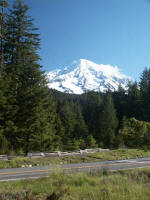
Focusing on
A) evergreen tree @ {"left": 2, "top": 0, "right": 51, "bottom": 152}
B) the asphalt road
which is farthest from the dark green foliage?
evergreen tree @ {"left": 2, "top": 0, "right": 51, "bottom": 152}

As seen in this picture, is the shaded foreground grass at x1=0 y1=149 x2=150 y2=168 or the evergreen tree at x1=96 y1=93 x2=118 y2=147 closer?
the shaded foreground grass at x1=0 y1=149 x2=150 y2=168

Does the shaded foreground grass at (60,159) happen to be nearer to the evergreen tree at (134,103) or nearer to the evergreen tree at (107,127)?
the evergreen tree at (107,127)

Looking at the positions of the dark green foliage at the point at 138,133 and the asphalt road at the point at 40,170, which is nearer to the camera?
the asphalt road at the point at 40,170

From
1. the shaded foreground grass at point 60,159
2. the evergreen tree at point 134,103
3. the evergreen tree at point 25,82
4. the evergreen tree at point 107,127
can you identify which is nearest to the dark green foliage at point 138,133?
the shaded foreground grass at point 60,159

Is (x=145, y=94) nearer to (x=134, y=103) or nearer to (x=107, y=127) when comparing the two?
(x=134, y=103)

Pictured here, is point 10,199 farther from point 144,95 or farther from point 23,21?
point 144,95

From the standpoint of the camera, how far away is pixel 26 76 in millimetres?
28234

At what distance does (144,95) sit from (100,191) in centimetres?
6275

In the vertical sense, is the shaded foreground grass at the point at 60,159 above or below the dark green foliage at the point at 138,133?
below

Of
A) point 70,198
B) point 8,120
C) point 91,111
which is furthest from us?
point 91,111

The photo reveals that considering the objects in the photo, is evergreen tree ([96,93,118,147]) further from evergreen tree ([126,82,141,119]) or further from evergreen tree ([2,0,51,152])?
evergreen tree ([2,0,51,152])

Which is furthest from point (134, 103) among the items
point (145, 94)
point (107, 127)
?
point (107, 127)

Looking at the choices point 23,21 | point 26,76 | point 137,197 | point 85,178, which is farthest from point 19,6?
point 137,197

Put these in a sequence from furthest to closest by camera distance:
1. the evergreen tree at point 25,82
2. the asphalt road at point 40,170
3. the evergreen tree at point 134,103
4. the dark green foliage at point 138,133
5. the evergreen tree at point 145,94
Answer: the evergreen tree at point 134,103 → the evergreen tree at point 145,94 → the evergreen tree at point 25,82 → the dark green foliage at point 138,133 → the asphalt road at point 40,170
